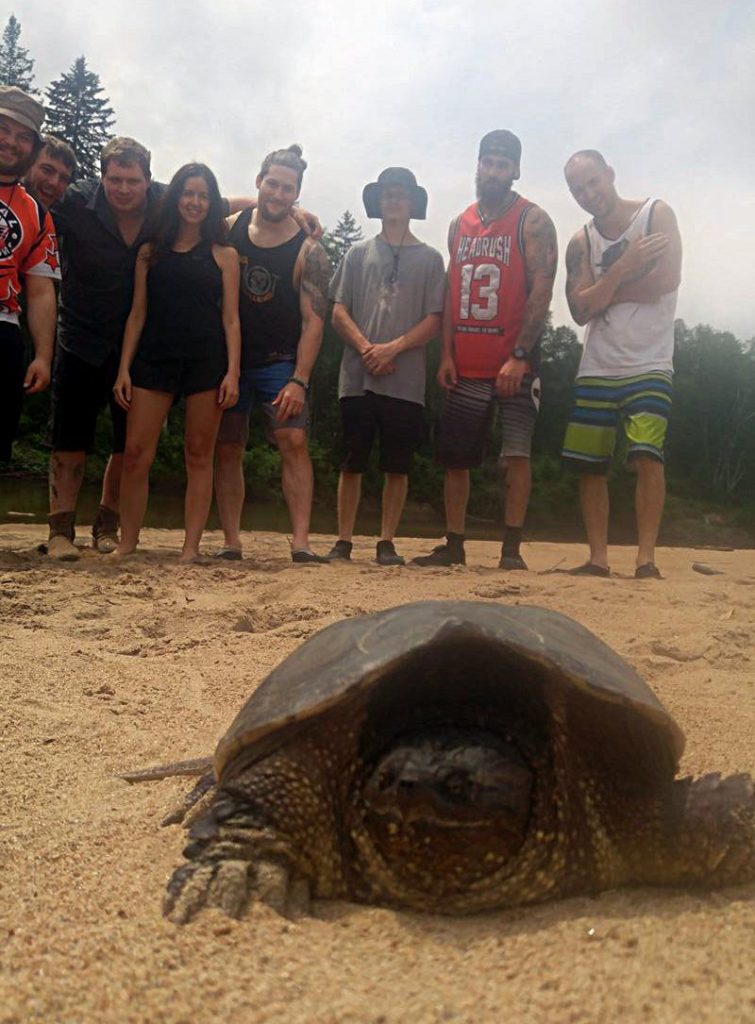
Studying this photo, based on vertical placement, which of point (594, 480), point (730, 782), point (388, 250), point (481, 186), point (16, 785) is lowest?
point (16, 785)

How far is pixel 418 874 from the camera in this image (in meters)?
1.33

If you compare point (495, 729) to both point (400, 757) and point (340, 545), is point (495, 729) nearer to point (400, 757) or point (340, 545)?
point (400, 757)

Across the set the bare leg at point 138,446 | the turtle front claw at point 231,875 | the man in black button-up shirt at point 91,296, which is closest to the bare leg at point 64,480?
the man in black button-up shirt at point 91,296

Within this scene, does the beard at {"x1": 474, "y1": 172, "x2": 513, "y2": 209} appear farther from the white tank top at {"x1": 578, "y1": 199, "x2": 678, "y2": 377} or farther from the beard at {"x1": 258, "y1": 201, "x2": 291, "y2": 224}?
the beard at {"x1": 258, "y1": 201, "x2": 291, "y2": 224}

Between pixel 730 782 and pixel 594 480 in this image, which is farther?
pixel 594 480

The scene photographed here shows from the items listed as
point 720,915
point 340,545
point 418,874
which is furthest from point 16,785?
point 340,545

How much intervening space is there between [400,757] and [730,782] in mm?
611

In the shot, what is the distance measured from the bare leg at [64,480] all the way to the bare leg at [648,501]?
3.15m

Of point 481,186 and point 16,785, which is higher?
point 481,186

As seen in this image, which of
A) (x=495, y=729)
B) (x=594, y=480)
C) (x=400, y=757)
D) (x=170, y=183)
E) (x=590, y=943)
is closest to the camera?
(x=590, y=943)

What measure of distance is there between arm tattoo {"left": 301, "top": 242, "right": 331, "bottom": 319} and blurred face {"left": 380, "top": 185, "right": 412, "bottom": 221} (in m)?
0.47

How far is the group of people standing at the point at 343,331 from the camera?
4605mm

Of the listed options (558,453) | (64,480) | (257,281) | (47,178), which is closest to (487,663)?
(257,281)

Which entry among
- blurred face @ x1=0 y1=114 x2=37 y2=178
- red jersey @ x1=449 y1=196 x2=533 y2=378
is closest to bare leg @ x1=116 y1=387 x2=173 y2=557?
blurred face @ x1=0 y1=114 x2=37 y2=178
